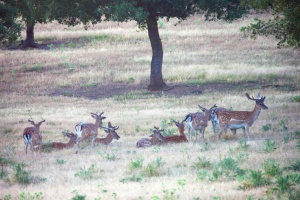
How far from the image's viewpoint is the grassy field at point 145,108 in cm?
1149

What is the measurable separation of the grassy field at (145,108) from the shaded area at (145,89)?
0.05 m

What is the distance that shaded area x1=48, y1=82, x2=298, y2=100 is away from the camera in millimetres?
29406

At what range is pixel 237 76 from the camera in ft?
108

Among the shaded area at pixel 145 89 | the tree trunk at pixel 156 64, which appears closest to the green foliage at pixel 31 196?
the shaded area at pixel 145 89

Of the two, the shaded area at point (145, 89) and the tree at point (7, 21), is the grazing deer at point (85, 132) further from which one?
the shaded area at point (145, 89)

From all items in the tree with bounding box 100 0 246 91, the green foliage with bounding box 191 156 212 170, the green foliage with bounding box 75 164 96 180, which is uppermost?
the tree with bounding box 100 0 246 91

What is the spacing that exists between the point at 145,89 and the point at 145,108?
7.03 meters

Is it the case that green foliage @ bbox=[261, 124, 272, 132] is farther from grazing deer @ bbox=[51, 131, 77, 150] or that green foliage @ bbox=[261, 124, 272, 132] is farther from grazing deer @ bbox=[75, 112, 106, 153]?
grazing deer @ bbox=[51, 131, 77, 150]

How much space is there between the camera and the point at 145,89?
104 ft

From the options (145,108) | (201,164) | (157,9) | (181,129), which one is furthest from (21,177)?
(157,9)

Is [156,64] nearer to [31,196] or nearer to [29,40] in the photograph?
[29,40]

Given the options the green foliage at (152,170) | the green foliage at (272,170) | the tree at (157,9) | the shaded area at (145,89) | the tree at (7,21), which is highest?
the tree at (157,9)

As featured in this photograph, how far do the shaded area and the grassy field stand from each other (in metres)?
0.05

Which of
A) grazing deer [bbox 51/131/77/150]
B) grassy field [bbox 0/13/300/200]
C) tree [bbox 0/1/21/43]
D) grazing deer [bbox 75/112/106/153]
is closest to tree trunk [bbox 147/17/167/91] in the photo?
grassy field [bbox 0/13/300/200]
